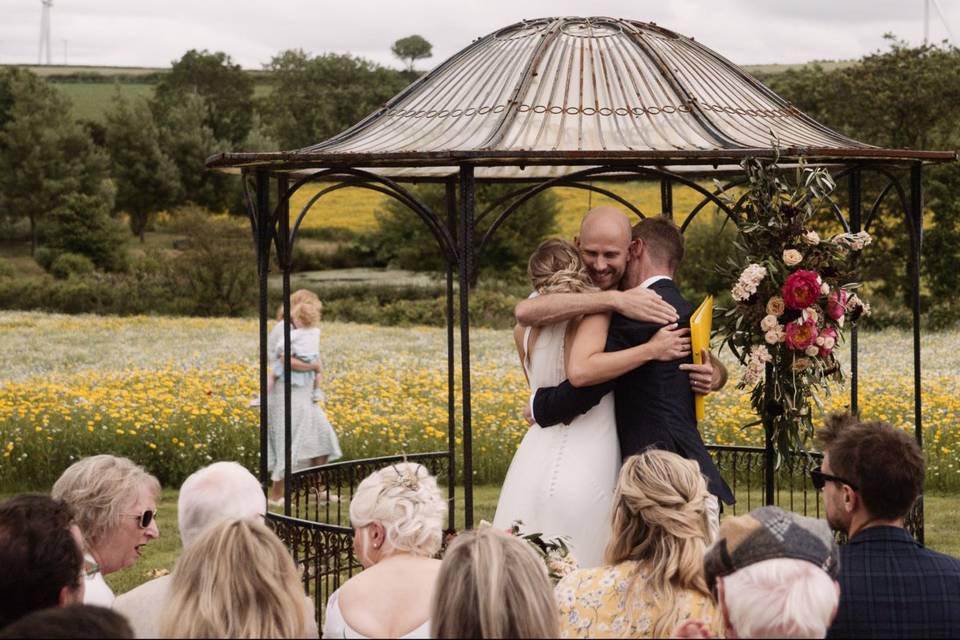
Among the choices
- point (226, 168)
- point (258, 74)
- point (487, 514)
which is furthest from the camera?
point (258, 74)

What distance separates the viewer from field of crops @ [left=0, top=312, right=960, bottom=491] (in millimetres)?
12359

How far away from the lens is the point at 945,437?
42.0 feet

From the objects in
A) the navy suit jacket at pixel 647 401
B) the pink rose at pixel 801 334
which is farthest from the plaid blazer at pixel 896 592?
the pink rose at pixel 801 334

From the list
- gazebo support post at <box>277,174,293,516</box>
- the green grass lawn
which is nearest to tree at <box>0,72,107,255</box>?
the green grass lawn

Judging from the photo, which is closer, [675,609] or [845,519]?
[675,609]

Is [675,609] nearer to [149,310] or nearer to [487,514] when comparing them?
[487,514]

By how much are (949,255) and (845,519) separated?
2807 cm

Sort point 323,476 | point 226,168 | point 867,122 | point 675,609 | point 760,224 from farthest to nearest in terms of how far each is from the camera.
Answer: point 867,122, point 323,476, point 226,168, point 760,224, point 675,609

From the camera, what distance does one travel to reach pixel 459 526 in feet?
36.9

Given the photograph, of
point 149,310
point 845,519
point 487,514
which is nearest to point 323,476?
point 487,514

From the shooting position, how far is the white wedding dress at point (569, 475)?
19.4 feet

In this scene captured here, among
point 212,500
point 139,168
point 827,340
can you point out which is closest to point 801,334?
point 827,340

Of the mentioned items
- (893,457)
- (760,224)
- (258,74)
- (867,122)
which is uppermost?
(258,74)

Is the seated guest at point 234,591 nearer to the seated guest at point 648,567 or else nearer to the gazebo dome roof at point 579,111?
the seated guest at point 648,567
